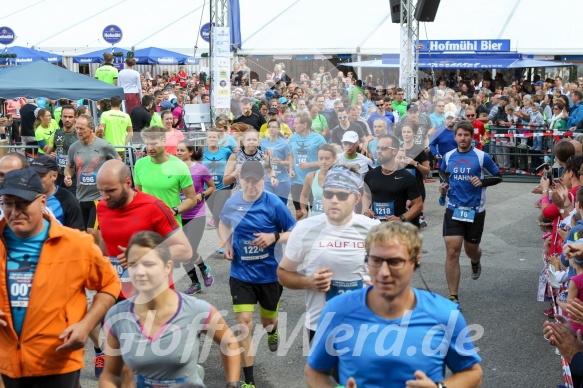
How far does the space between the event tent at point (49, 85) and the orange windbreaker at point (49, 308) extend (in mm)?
11551

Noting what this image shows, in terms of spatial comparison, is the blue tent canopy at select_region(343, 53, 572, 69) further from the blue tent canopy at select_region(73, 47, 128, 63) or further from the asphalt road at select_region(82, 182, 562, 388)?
the blue tent canopy at select_region(73, 47, 128, 63)

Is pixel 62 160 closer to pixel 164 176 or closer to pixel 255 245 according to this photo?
pixel 164 176

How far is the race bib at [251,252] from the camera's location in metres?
6.86

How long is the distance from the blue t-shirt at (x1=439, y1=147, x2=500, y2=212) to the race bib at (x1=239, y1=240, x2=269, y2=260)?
9.88 feet

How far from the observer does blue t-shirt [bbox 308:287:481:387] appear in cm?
340

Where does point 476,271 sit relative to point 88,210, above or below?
below

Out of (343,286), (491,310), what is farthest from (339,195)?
(491,310)

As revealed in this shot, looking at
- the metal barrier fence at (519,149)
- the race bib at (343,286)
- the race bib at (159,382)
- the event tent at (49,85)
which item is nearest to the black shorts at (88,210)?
the race bib at (343,286)

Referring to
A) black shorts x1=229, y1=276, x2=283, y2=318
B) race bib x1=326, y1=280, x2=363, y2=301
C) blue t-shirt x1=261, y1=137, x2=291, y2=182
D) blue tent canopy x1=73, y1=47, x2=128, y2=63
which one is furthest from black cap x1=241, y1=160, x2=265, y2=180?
blue tent canopy x1=73, y1=47, x2=128, y2=63

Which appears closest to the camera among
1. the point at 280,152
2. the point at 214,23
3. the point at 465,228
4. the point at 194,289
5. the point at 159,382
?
the point at 159,382

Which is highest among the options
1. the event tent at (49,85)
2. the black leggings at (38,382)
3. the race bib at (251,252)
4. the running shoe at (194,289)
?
the event tent at (49,85)

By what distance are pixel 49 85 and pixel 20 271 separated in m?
12.1

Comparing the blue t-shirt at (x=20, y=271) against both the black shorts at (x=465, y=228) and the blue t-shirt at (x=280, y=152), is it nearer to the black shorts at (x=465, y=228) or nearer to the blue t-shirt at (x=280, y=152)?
the black shorts at (x=465, y=228)

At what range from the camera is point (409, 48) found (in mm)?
20406
